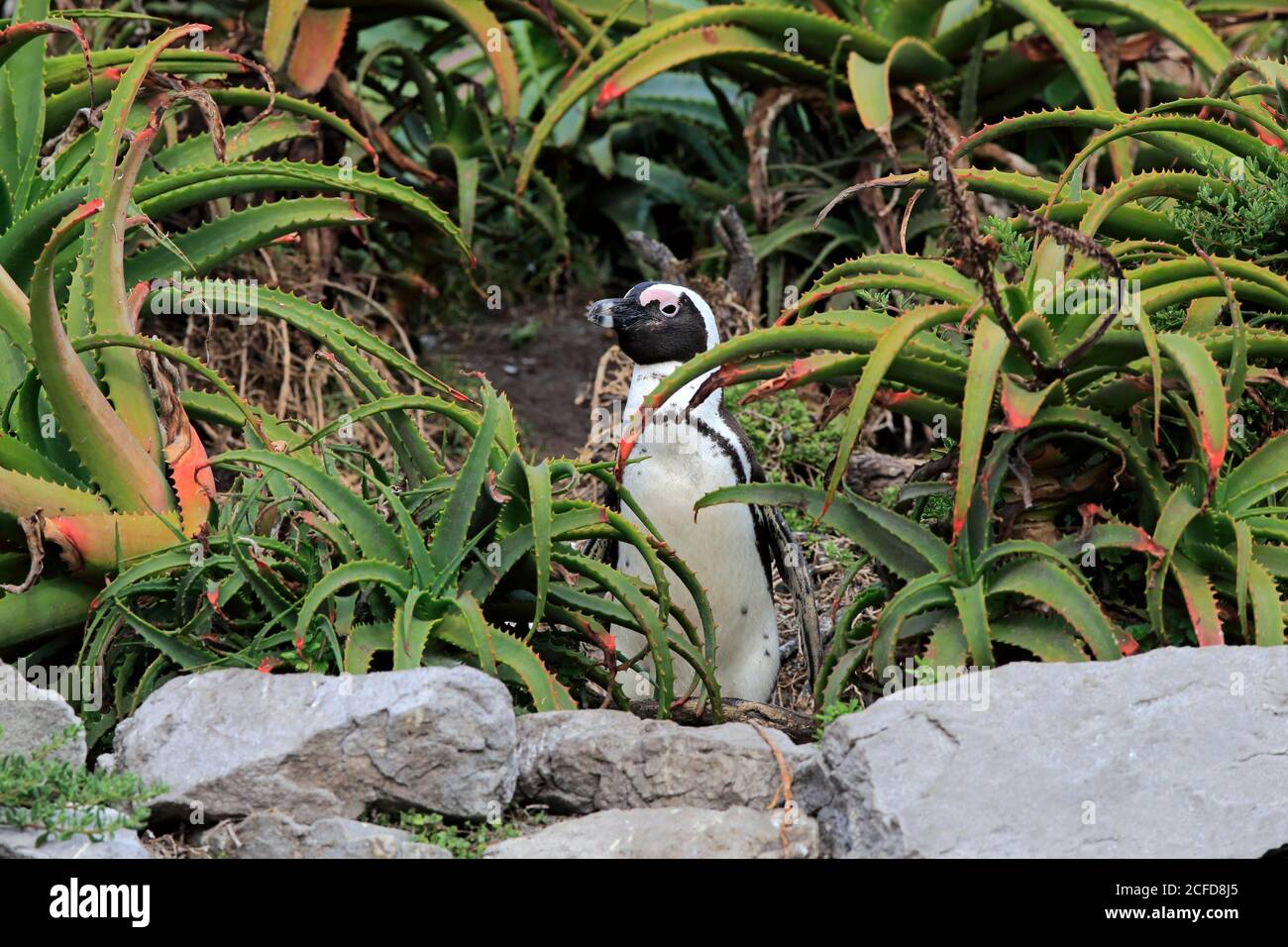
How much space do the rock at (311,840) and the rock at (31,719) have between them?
12.6 inches

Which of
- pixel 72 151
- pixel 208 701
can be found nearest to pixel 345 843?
pixel 208 701

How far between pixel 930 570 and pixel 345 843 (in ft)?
4.88

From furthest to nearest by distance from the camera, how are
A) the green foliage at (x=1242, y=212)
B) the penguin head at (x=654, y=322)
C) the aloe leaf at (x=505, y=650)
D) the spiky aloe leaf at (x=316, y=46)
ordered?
the spiky aloe leaf at (x=316, y=46) < the penguin head at (x=654, y=322) < the green foliage at (x=1242, y=212) < the aloe leaf at (x=505, y=650)

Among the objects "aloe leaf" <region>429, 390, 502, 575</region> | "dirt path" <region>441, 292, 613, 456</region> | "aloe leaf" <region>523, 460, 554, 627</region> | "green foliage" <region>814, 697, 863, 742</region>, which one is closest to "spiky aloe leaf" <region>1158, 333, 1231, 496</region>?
"green foliage" <region>814, 697, 863, 742</region>

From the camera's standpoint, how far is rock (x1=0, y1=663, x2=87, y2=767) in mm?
3455

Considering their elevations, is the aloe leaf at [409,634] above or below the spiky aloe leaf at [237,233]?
below

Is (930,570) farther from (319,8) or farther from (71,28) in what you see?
(319,8)

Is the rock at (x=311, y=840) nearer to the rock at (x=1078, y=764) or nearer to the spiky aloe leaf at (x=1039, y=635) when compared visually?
the rock at (x=1078, y=764)

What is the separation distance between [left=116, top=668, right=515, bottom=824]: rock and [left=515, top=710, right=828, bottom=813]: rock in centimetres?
13

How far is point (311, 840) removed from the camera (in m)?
3.29

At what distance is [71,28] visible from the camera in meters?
4.18

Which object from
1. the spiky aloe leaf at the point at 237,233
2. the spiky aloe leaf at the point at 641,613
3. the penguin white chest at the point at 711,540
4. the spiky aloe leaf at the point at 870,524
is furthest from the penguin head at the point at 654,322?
the spiky aloe leaf at the point at 641,613

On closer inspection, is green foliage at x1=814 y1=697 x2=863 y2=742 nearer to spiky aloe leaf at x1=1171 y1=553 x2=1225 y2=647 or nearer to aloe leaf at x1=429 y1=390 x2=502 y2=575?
spiky aloe leaf at x1=1171 y1=553 x2=1225 y2=647

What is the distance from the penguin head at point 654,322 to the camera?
529 cm
